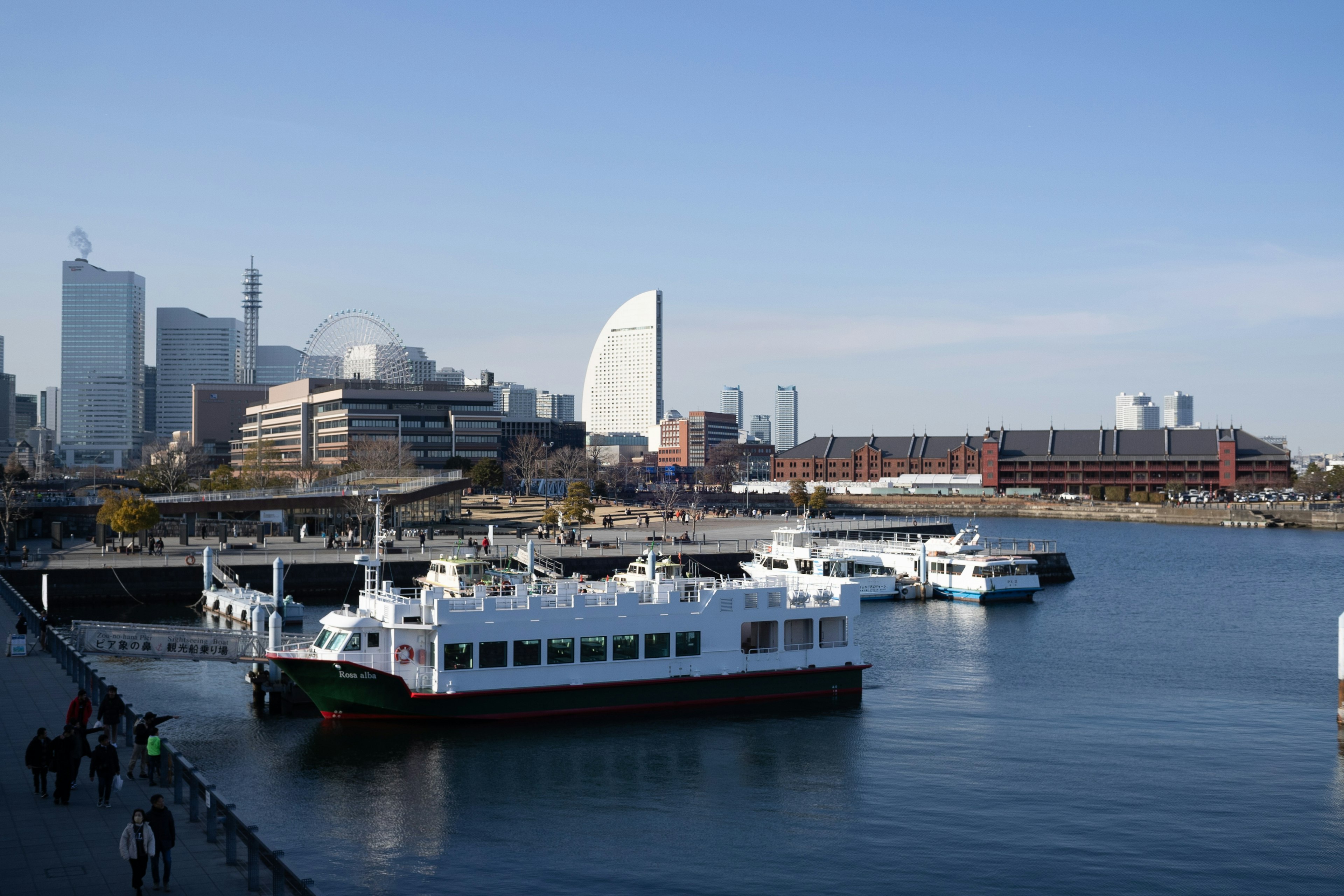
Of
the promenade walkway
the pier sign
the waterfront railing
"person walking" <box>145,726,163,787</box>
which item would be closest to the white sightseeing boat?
the pier sign

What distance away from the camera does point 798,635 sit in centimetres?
4916

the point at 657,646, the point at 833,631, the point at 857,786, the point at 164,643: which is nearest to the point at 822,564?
the point at 833,631

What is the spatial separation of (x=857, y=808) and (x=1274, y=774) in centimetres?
1443

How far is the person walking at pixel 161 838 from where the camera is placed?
19984mm

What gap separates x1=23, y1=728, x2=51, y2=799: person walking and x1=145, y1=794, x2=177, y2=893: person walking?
658cm

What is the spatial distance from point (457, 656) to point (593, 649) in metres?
5.48

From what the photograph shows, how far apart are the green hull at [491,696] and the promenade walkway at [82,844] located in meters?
11.9

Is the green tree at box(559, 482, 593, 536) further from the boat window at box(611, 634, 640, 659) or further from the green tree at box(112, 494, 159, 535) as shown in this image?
the boat window at box(611, 634, 640, 659)

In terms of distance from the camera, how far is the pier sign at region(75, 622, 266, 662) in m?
45.8

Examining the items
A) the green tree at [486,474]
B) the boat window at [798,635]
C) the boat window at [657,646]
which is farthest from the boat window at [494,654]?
the green tree at [486,474]

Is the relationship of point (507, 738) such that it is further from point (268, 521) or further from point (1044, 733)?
point (268, 521)

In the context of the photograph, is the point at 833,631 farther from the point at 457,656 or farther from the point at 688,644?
the point at 457,656

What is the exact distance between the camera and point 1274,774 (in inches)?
1436

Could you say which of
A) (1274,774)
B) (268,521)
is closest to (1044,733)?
(1274,774)
